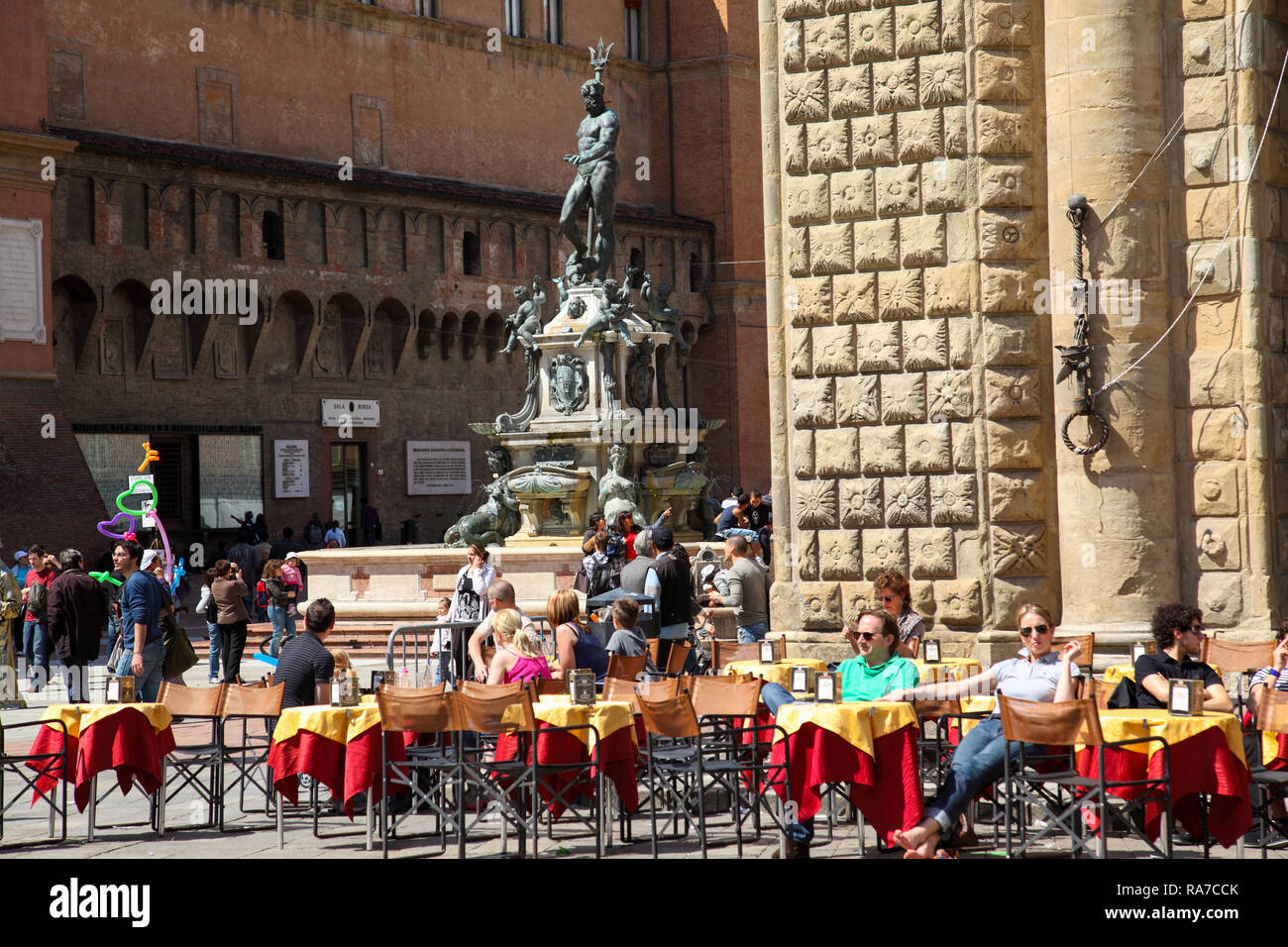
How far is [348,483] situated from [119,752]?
97.4 feet

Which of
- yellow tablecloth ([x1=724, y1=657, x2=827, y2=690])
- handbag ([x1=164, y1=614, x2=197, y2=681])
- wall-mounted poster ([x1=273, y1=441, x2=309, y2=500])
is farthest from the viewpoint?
wall-mounted poster ([x1=273, y1=441, x2=309, y2=500])

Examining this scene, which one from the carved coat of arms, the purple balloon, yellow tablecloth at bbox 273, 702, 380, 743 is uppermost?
the carved coat of arms

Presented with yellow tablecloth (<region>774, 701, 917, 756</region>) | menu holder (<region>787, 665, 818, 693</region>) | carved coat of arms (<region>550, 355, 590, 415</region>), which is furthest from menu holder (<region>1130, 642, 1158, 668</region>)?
carved coat of arms (<region>550, 355, 590, 415</region>)

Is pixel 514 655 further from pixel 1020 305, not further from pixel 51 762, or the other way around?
pixel 1020 305

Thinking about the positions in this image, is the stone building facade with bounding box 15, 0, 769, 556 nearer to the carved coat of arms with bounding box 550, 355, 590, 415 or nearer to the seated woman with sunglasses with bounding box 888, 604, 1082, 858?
the carved coat of arms with bounding box 550, 355, 590, 415

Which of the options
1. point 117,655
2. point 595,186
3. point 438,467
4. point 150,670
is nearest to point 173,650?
point 150,670

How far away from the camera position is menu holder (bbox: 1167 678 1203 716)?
7.66 m

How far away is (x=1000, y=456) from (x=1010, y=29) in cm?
297

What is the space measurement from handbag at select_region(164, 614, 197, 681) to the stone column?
20.0 feet

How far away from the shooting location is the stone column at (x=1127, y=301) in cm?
1160

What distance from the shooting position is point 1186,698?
7.67 meters

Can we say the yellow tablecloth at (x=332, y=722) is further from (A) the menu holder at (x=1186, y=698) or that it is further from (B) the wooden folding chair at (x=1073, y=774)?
(A) the menu holder at (x=1186, y=698)
